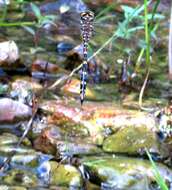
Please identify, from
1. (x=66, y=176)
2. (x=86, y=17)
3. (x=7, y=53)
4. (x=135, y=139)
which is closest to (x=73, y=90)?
(x=7, y=53)

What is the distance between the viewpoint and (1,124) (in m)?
3.34

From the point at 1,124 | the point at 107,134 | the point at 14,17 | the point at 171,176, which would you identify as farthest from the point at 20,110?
the point at 14,17

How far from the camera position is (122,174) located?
284 cm

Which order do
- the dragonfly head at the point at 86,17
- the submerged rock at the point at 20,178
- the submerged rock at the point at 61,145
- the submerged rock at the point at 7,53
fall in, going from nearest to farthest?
1. the dragonfly head at the point at 86,17
2. the submerged rock at the point at 20,178
3. the submerged rock at the point at 61,145
4. the submerged rock at the point at 7,53

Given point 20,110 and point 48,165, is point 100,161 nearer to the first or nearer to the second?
point 48,165

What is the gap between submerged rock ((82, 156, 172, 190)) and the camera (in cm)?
282

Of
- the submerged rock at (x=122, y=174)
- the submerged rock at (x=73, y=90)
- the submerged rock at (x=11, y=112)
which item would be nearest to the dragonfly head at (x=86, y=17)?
the submerged rock at (x=122, y=174)

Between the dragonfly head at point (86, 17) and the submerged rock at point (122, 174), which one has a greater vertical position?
the dragonfly head at point (86, 17)

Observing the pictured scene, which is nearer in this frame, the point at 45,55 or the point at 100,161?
the point at 100,161

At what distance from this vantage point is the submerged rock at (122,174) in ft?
9.25

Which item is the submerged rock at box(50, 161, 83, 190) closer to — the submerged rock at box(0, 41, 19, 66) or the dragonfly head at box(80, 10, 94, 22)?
the submerged rock at box(0, 41, 19, 66)

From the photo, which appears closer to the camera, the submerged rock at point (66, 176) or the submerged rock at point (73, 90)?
the submerged rock at point (66, 176)

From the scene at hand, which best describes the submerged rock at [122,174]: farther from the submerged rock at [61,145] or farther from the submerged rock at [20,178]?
the submerged rock at [20,178]

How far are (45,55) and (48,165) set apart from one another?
1741 millimetres
